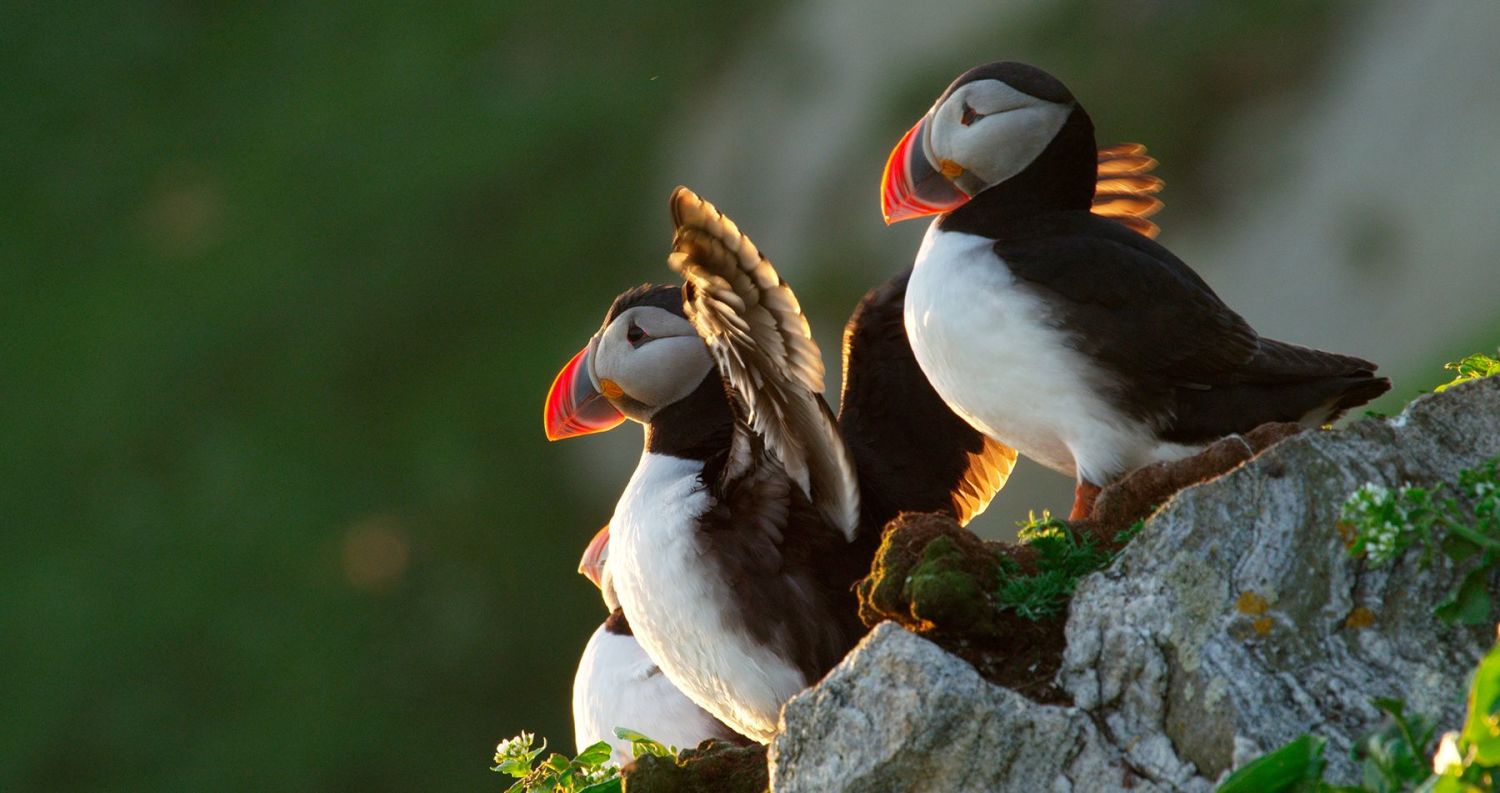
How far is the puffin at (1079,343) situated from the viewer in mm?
3260

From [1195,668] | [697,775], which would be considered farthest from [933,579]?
[697,775]

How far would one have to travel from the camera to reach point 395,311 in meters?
12.8

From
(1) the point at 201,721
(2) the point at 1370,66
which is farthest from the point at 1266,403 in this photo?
(1) the point at 201,721

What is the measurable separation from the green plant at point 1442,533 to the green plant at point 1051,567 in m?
0.43

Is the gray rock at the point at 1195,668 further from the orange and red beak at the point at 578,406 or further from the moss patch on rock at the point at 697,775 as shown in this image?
the orange and red beak at the point at 578,406

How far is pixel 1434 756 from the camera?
6.79 ft

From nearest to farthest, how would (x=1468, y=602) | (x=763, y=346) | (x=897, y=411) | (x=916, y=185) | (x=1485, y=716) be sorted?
(x=1485, y=716), (x=1468, y=602), (x=763, y=346), (x=916, y=185), (x=897, y=411)

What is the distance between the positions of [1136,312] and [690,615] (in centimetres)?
99

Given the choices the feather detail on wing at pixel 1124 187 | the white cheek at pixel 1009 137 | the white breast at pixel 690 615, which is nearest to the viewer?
the white breast at pixel 690 615

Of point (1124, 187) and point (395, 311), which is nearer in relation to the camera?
point (1124, 187)

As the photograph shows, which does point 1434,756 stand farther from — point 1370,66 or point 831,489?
point 1370,66

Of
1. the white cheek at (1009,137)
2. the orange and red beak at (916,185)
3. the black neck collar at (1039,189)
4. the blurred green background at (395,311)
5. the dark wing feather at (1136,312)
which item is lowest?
the dark wing feather at (1136,312)

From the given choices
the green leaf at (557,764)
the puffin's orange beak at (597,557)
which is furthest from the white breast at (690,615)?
the puffin's orange beak at (597,557)

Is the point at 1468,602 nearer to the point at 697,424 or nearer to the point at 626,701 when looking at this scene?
the point at 697,424
